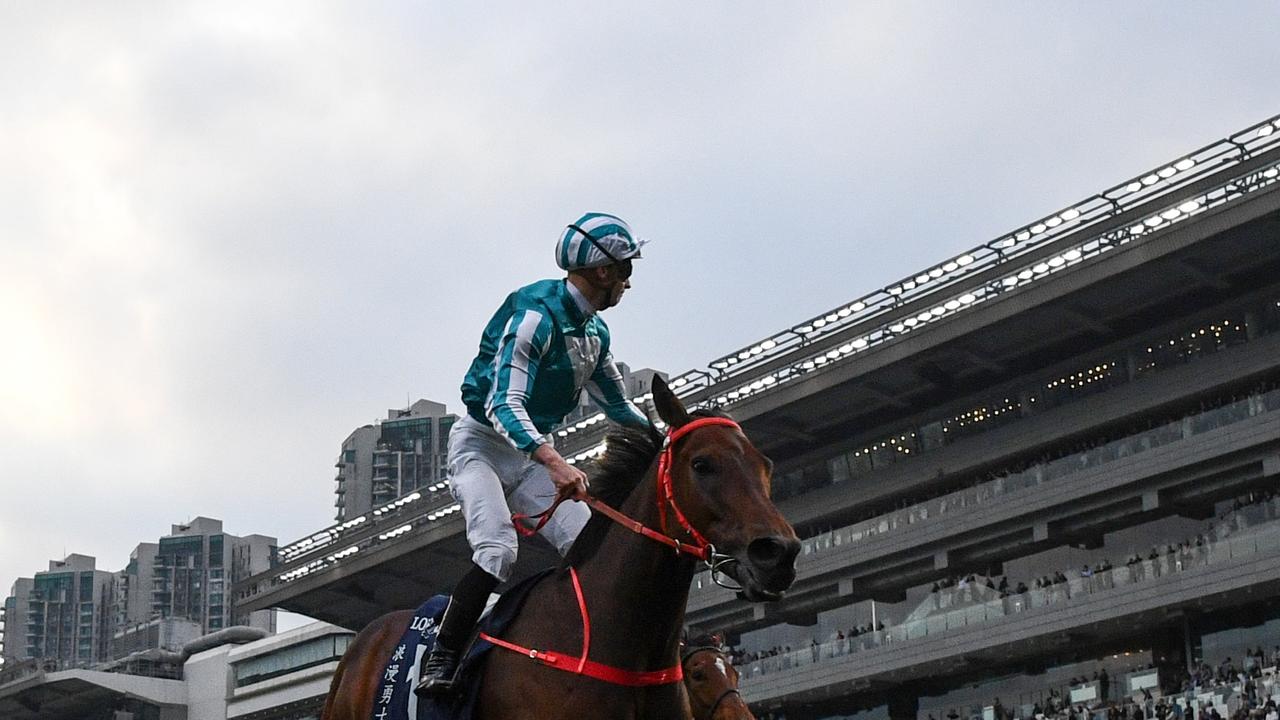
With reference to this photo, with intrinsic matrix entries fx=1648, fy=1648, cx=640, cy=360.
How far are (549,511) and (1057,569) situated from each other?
38.3 metres

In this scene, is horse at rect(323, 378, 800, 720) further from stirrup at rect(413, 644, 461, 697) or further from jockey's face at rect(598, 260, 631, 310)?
jockey's face at rect(598, 260, 631, 310)

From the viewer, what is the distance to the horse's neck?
763 centimetres

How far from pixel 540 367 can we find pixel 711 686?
157 inches

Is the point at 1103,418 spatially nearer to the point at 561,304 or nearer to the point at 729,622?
the point at 729,622

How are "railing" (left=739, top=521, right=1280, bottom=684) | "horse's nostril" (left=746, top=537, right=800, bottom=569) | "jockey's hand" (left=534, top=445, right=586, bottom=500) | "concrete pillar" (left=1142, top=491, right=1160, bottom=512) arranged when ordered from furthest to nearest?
"concrete pillar" (left=1142, top=491, right=1160, bottom=512)
"railing" (left=739, top=521, right=1280, bottom=684)
"jockey's hand" (left=534, top=445, right=586, bottom=500)
"horse's nostril" (left=746, top=537, right=800, bottom=569)

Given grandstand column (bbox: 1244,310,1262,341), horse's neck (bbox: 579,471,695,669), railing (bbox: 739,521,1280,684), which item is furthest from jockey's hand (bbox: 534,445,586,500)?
grandstand column (bbox: 1244,310,1262,341)

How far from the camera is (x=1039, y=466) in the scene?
43.8 m

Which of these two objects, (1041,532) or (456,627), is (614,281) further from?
(1041,532)

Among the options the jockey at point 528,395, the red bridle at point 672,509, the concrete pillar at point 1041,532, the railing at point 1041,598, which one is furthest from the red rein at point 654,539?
the concrete pillar at point 1041,532

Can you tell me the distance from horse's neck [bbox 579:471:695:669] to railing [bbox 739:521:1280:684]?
3099cm

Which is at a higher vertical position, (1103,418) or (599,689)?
(1103,418)

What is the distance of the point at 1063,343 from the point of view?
46156mm

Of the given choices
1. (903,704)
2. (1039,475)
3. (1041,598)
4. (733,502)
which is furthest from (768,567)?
(903,704)

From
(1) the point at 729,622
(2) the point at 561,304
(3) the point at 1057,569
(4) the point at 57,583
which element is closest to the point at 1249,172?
(3) the point at 1057,569
